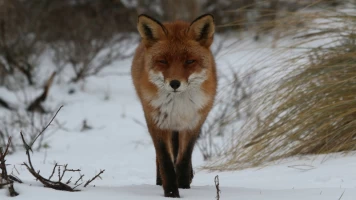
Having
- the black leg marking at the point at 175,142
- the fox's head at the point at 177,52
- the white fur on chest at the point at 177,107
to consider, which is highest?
the fox's head at the point at 177,52

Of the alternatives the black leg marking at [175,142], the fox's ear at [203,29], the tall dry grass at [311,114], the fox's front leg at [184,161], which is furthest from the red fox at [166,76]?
the tall dry grass at [311,114]

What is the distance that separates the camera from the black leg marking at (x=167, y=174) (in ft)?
12.4

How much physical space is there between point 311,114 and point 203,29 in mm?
1454

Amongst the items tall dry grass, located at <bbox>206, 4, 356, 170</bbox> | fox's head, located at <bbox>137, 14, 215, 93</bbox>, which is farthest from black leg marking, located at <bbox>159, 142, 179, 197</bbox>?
tall dry grass, located at <bbox>206, 4, 356, 170</bbox>

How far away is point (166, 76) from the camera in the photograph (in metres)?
3.68

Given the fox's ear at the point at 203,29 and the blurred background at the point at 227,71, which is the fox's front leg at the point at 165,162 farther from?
the blurred background at the point at 227,71

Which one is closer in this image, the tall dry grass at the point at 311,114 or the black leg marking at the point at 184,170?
the black leg marking at the point at 184,170

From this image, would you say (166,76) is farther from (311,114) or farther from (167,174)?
(311,114)

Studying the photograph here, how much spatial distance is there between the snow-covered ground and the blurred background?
0.09m

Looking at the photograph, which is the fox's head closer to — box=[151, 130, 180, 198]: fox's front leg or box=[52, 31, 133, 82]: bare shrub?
box=[151, 130, 180, 198]: fox's front leg

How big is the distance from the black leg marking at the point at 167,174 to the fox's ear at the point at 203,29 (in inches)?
28.6

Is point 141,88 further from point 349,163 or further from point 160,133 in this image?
point 349,163

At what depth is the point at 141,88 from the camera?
4.02 meters

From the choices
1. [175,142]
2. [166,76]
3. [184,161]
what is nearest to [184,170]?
[184,161]
